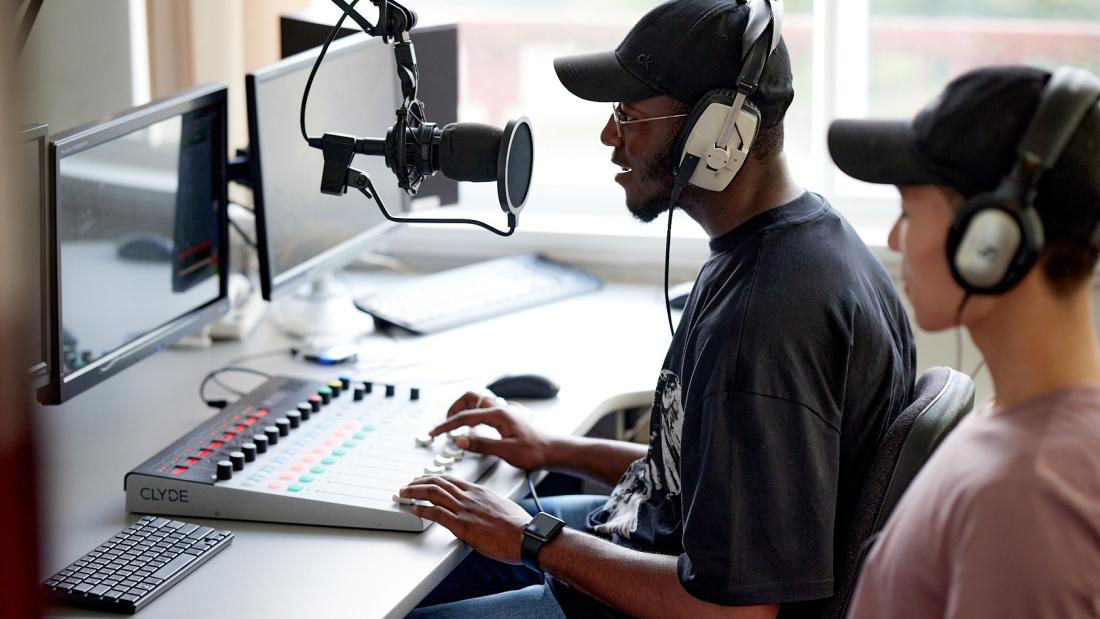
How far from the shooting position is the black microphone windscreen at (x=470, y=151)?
4.43ft

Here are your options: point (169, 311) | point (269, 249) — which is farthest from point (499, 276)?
point (169, 311)

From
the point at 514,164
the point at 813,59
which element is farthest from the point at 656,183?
the point at 813,59

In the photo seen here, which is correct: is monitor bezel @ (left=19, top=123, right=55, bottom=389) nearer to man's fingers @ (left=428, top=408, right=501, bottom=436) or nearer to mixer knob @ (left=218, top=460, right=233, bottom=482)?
mixer knob @ (left=218, top=460, right=233, bottom=482)

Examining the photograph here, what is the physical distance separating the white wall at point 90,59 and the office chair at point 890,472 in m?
1.61

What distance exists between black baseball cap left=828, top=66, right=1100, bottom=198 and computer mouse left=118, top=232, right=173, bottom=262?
114 cm

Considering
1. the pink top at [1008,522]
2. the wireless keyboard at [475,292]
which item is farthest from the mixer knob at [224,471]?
the pink top at [1008,522]

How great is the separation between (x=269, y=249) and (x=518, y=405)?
0.48 metres

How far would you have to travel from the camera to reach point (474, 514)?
1.44 meters

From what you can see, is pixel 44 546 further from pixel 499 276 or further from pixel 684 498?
pixel 499 276

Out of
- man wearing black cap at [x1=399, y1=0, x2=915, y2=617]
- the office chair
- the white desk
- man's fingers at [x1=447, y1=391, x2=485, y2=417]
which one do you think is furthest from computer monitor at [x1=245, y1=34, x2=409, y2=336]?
the office chair

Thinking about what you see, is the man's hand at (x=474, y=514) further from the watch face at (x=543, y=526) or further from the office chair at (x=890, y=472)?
the office chair at (x=890, y=472)

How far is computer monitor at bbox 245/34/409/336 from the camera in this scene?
1865 mm

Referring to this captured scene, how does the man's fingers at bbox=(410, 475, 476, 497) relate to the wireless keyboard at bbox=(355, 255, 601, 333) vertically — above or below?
below

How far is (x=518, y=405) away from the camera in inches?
70.8
